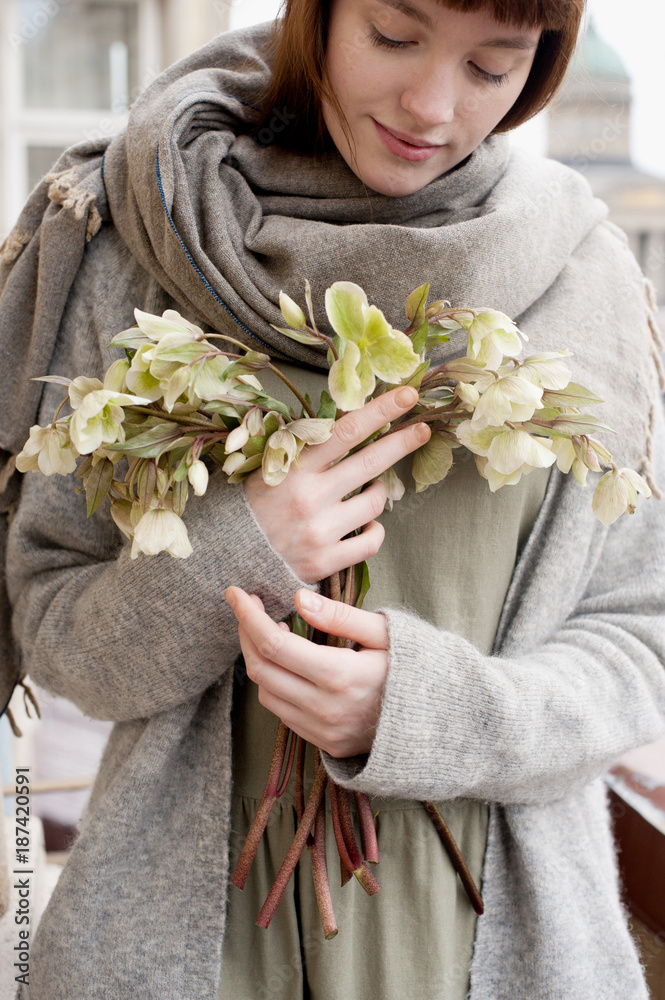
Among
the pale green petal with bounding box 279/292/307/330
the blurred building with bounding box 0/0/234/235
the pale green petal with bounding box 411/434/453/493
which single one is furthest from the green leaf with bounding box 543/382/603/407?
the blurred building with bounding box 0/0/234/235

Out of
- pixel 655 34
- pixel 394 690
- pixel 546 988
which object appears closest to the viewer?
pixel 394 690

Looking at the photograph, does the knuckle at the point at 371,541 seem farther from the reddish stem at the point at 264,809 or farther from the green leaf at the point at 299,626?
the reddish stem at the point at 264,809

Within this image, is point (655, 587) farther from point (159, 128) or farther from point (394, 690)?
point (159, 128)

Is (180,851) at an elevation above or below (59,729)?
above

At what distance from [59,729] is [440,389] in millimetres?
2273

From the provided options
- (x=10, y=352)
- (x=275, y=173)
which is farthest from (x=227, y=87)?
(x=10, y=352)

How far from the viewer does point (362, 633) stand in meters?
0.68

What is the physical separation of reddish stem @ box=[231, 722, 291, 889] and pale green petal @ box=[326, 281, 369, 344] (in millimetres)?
373

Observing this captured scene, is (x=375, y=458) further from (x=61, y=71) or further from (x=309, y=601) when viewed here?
(x=61, y=71)

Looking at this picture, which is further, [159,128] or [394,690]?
[159,128]

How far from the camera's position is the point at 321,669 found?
0.65 metres

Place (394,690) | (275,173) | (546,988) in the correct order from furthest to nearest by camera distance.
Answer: (275,173) → (546,988) → (394,690)

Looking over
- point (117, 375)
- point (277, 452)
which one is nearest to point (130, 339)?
point (117, 375)

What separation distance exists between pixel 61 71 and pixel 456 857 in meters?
4.14
